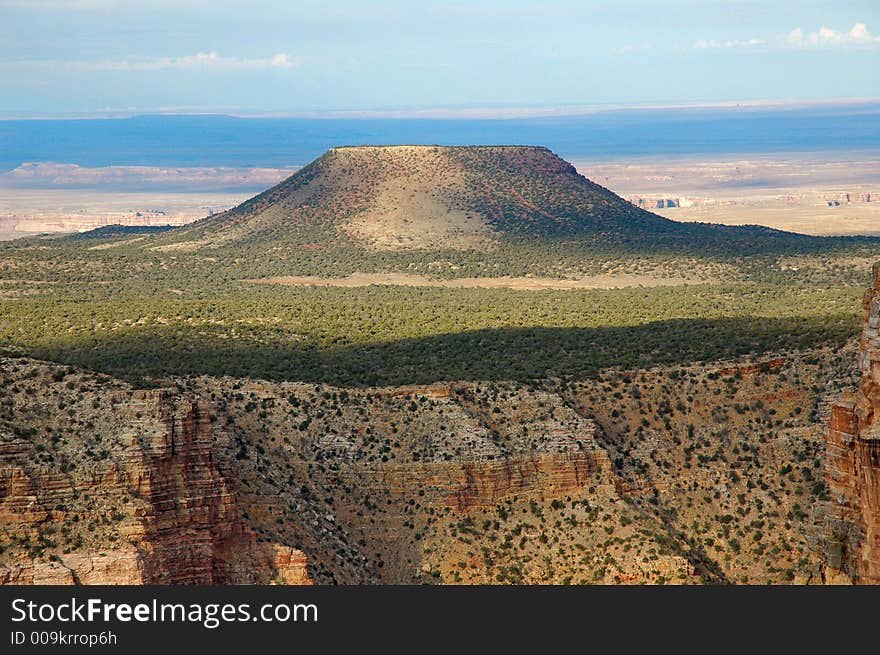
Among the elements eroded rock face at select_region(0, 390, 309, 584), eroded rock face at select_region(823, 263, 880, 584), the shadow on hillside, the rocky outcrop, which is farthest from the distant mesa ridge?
eroded rock face at select_region(823, 263, 880, 584)

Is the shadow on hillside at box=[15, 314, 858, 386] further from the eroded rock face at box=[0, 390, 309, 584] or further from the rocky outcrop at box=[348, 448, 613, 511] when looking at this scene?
the eroded rock face at box=[0, 390, 309, 584]

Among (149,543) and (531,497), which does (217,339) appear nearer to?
(531,497)

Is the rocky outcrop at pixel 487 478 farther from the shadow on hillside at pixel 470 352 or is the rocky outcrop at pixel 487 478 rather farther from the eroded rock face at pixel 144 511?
the eroded rock face at pixel 144 511

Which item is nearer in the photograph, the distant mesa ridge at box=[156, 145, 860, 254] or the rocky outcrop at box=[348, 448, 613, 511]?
the rocky outcrop at box=[348, 448, 613, 511]

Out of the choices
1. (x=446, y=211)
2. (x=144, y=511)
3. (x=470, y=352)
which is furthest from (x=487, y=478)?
(x=446, y=211)

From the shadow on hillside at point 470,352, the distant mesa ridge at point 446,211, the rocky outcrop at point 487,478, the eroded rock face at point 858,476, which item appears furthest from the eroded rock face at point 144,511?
the distant mesa ridge at point 446,211

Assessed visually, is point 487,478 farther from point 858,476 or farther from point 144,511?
point 858,476
